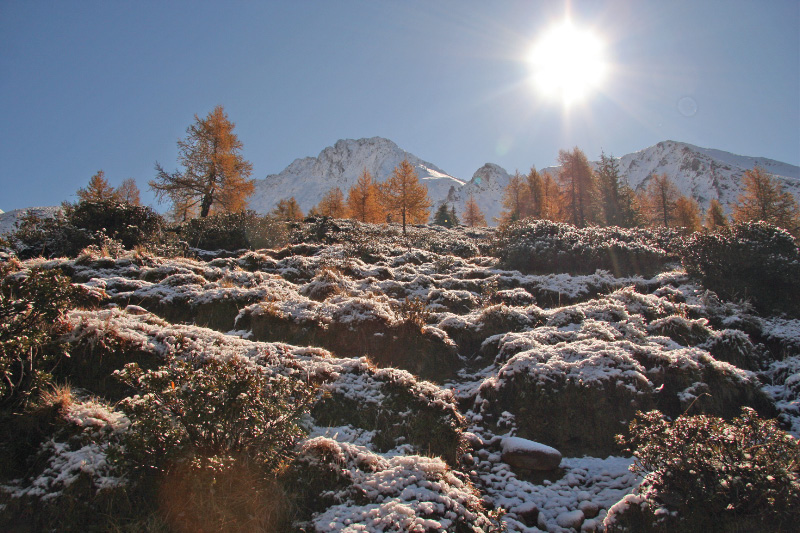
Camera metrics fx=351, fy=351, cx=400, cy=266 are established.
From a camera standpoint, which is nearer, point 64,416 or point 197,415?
point 197,415

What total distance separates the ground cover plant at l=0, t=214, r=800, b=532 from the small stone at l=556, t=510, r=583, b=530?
0.06 ft

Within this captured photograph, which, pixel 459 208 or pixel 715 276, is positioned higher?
pixel 459 208

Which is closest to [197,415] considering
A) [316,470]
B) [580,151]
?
[316,470]

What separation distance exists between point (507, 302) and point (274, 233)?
1226cm

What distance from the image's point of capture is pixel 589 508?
376 centimetres

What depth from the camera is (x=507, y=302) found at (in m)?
9.99

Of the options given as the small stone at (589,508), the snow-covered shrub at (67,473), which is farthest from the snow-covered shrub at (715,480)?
the snow-covered shrub at (67,473)

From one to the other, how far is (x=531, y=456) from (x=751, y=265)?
30.3 feet

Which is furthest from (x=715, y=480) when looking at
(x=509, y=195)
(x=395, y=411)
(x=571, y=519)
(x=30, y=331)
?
(x=509, y=195)

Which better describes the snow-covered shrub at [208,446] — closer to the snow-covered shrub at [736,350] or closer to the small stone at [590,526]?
the small stone at [590,526]

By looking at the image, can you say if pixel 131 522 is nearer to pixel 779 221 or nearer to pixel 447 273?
pixel 447 273

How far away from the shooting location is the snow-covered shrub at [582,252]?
13438 millimetres

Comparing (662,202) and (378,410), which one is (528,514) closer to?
(378,410)

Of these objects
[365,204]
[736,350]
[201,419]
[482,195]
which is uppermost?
[482,195]
